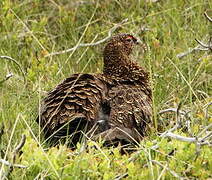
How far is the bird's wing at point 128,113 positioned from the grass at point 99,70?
0.50ft

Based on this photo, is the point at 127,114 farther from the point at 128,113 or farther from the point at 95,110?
the point at 95,110

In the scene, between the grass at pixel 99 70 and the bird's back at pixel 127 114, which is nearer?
the grass at pixel 99 70

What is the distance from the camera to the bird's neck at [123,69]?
5.67m

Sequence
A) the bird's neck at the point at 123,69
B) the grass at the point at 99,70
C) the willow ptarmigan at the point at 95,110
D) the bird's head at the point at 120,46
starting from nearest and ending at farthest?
1. the grass at the point at 99,70
2. the willow ptarmigan at the point at 95,110
3. the bird's neck at the point at 123,69
4. the bird's head at the point at 120,46

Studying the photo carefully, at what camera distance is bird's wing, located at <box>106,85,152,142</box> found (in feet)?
16.6

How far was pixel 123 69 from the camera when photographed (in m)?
5.75

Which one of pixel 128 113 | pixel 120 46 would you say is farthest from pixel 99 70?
pixel 128 113

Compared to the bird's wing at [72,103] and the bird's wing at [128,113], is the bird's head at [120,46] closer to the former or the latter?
the bird's wing at [128,113]

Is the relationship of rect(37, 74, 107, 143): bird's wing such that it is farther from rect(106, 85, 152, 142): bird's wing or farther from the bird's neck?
the bird's neck

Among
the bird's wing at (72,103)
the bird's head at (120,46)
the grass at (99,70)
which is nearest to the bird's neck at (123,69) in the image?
the bird's head at (120,46)

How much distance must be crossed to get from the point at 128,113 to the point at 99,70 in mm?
1903

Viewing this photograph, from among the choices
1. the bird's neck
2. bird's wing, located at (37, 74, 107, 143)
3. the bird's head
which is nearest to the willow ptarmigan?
bird's wing, located at (37, 74, 107, 143)

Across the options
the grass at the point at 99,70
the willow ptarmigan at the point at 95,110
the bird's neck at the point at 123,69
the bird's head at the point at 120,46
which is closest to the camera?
the grass at the point at 99,70

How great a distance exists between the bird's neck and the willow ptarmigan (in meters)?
0.12
